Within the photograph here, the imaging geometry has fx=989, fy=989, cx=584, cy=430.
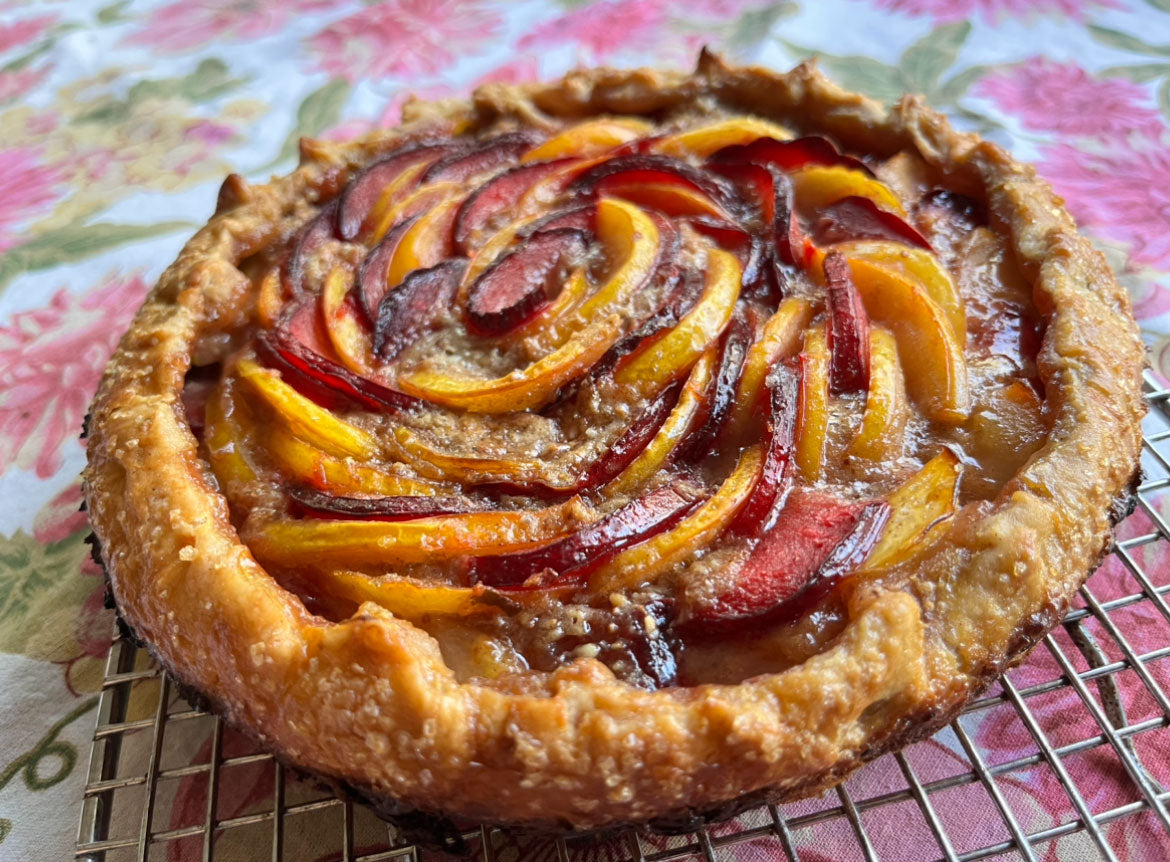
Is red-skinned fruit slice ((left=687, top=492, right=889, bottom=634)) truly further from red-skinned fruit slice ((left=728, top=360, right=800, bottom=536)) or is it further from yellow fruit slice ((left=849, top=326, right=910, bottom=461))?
yellow fruit slice ((left=849, top=326, right=910, bottom=461))

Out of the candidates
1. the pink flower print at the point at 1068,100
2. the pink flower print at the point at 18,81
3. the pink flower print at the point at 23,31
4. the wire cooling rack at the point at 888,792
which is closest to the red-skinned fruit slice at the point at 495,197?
the wire cooling rack at the point at 888,792

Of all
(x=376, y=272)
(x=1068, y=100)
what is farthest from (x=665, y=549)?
(x=1068, y=100)

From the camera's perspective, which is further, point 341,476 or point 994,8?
point 994,8

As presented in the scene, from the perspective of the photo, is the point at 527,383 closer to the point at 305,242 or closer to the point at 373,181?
the point at 305,242

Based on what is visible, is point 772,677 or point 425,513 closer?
point 772,677

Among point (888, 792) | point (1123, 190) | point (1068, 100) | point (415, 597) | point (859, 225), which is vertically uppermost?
point (859, 225)

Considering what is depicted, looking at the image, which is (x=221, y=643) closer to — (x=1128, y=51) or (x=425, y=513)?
(x=425, y=513)

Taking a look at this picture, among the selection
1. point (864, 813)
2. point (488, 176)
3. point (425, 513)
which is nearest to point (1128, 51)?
point (488, 176)

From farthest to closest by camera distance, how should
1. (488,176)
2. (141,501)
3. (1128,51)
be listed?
(1128,51), (488,176), (141,501)

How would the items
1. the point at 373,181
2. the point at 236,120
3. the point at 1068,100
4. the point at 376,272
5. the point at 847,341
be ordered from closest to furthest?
the point at 847,341 → the point at 376,272 → the point at 373,181 → the point at 1068,100 → the point at 236,120
